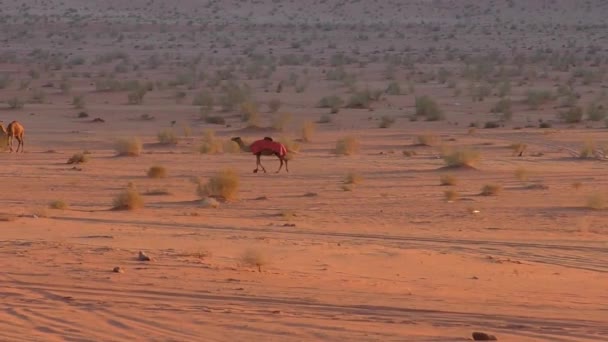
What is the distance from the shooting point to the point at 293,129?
36.6m

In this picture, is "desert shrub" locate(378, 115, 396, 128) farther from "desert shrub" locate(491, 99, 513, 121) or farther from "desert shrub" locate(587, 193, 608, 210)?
"desert shrub" locate(587, 193, 608, 210)

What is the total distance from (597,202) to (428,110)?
755 inches

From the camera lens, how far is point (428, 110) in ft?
129

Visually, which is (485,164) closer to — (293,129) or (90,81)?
(293,129)

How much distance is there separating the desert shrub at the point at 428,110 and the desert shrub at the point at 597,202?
60.2 ft

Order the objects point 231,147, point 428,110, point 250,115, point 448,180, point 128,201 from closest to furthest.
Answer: point 128,201, point 448,180, point 231,147, point 250,115, point 428,110

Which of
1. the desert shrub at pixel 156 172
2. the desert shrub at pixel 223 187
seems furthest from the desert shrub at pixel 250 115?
the desert shrub at pixel 223 187

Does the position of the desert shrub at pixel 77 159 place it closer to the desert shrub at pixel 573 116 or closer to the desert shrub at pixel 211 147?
the desert shrub at pixel 211 147

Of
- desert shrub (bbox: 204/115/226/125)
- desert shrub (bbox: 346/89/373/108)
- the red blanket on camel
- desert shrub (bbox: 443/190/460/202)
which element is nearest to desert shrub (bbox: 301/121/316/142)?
desert shrub (bbox: 204/115/226/125)

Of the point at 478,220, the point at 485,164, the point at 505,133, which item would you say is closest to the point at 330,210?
the point at 478,220

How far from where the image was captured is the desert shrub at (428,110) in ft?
128

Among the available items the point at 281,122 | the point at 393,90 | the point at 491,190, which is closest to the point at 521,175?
the point at 491,190

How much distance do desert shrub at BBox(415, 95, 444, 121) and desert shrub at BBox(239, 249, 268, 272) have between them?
25.6 meters

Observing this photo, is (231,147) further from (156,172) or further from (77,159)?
(156,172)
